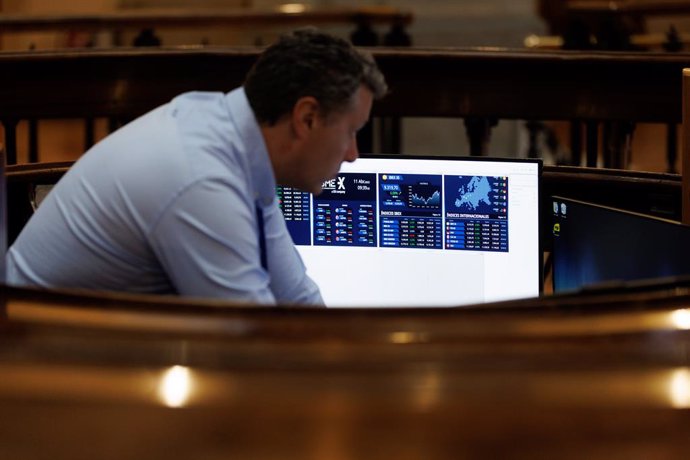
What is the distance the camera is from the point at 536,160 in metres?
2.52

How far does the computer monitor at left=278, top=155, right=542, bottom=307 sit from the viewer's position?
254 centimetres

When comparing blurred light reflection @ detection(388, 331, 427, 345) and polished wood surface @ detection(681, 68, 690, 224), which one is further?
polished wood surface @ detection(681, 68, 690, 224)

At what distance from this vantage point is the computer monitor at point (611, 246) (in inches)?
84.4

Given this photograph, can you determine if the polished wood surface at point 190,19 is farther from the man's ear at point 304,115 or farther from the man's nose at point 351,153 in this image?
the man's ear at point 304,115

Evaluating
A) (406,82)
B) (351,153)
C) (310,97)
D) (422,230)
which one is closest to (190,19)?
(406,82)

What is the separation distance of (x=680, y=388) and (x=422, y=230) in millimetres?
1531

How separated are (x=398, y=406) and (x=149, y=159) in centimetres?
113

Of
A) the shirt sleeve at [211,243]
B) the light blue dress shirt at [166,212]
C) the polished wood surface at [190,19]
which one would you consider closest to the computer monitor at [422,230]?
the light blue dress shirt at [166,212]

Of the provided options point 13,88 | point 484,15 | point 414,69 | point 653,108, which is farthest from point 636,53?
point 484,15

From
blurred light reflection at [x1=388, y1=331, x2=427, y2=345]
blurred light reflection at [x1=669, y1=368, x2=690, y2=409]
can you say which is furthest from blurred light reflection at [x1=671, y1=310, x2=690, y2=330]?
blurred light reflection at [x1=388, y1=331, x2=427, y2=345]

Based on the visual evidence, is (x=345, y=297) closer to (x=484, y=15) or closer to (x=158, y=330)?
(x=158, y=330)

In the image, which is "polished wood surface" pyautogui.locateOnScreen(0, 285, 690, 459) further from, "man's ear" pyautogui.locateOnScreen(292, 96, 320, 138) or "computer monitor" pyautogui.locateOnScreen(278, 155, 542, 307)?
"computer monitor" pyautogui.locateOnScreen(278, 155, 542, 307)

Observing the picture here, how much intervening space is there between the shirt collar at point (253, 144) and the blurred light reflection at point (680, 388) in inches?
46.3

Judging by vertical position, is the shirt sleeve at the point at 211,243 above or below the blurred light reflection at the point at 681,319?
above
